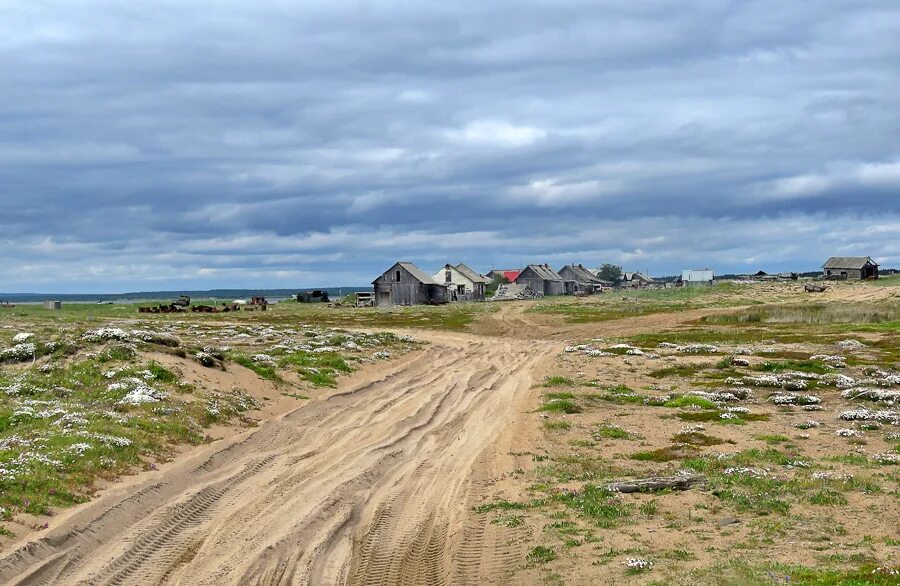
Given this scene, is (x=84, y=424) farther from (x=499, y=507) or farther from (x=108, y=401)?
(x=499, y=507)

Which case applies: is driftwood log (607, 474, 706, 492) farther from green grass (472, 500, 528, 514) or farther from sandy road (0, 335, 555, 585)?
sandy road (0, 335, 555, 585)

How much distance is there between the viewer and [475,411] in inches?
1151

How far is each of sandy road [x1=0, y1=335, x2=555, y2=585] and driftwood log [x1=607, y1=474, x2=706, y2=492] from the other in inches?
118

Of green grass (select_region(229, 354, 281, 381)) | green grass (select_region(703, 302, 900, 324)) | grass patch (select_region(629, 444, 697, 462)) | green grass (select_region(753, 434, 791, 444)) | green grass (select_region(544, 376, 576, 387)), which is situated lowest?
green grass (select_region(753, 434, 791, 444))

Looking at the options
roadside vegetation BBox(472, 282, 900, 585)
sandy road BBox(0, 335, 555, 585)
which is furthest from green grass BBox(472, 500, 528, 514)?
sandy road BBox(0, 335, 555, 585)

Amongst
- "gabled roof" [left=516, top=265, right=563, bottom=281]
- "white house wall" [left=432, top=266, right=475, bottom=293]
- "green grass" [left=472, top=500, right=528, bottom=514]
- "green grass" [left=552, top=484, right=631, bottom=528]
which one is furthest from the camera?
"gabled roof" [left=516, top=265, right=563, bottom=281]

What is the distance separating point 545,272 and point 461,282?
32809 millimetres

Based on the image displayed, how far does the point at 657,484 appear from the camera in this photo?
17.4 m

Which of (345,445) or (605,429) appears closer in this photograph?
(345,445)

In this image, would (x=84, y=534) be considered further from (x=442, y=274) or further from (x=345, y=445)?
(x=442, y=274)

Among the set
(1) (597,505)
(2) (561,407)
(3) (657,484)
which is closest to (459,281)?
(2) (561,407)

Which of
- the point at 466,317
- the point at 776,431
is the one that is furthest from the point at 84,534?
the point at 466,317

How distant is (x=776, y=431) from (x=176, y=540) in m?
19.2

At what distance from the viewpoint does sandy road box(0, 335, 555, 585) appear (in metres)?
12.8
